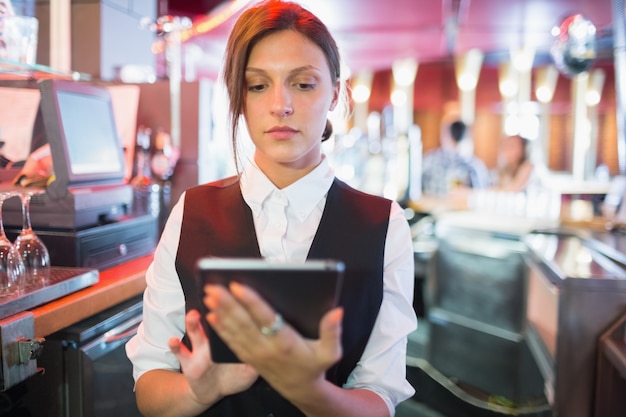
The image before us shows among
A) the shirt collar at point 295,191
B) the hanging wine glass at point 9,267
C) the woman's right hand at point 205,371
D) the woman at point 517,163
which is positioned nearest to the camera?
the woman's right hand at point 205,371

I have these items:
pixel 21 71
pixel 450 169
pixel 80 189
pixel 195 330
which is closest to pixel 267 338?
pixel 195 330

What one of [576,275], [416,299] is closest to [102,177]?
[576,275]

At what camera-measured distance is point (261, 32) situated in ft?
3.25

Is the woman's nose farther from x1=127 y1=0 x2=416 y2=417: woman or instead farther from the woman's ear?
the woman's ear

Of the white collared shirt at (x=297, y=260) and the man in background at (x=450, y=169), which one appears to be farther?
the man in background at (x=450, y=169)

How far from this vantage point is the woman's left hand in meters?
0.65

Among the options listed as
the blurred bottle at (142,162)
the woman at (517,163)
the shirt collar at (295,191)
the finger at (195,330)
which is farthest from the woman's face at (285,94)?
the woman at (517,163)

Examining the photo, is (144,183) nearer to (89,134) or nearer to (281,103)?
(89,134)

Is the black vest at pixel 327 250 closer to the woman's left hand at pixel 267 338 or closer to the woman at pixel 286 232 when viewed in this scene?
the woman at pixel 286 232

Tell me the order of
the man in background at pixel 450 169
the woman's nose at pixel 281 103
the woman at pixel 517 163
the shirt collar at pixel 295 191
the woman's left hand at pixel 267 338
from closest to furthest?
the woman's left hand at pixel 267 338 → the woman's nose at pixel 281 103 → the shirt collar at pixel 295 191 → the woman at pixel 517 163 → the man in background at pixel 450 169

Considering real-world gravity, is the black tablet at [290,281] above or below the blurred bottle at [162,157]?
below

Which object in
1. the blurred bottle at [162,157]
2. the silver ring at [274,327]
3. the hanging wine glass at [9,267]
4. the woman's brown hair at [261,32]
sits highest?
the woman's brown hair at [261,32]

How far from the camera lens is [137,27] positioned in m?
2.68

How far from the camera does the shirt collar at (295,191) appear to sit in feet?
3.54
